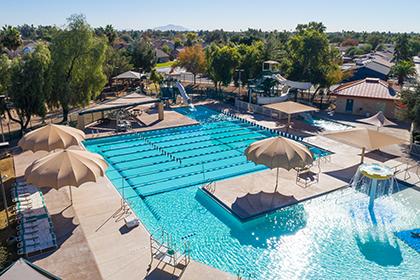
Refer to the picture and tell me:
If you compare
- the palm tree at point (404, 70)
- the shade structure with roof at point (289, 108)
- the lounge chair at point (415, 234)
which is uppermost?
the palm tree at point (404, 70)

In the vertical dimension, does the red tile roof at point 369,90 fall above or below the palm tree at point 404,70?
below

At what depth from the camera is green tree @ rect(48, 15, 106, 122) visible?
28.2 metres

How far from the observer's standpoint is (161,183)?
775 inches

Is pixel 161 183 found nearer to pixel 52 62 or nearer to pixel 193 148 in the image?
pixel 193 148

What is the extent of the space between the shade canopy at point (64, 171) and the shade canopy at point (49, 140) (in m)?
3.99

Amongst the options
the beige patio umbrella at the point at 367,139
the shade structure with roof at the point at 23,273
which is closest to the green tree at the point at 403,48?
the beige patio umbrella at the point at 367,139

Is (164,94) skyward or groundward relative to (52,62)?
groundward

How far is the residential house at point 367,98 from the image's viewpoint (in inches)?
1286

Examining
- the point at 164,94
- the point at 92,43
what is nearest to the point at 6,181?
the point at 92,43

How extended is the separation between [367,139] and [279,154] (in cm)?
723

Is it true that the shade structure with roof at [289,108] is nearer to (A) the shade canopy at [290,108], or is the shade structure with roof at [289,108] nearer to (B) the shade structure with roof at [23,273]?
(A) the shade canopy at [290,108]

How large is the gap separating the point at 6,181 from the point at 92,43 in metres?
15.5

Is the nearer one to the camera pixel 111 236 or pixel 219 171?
pixel 111 236

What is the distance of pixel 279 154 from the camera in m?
16.6
